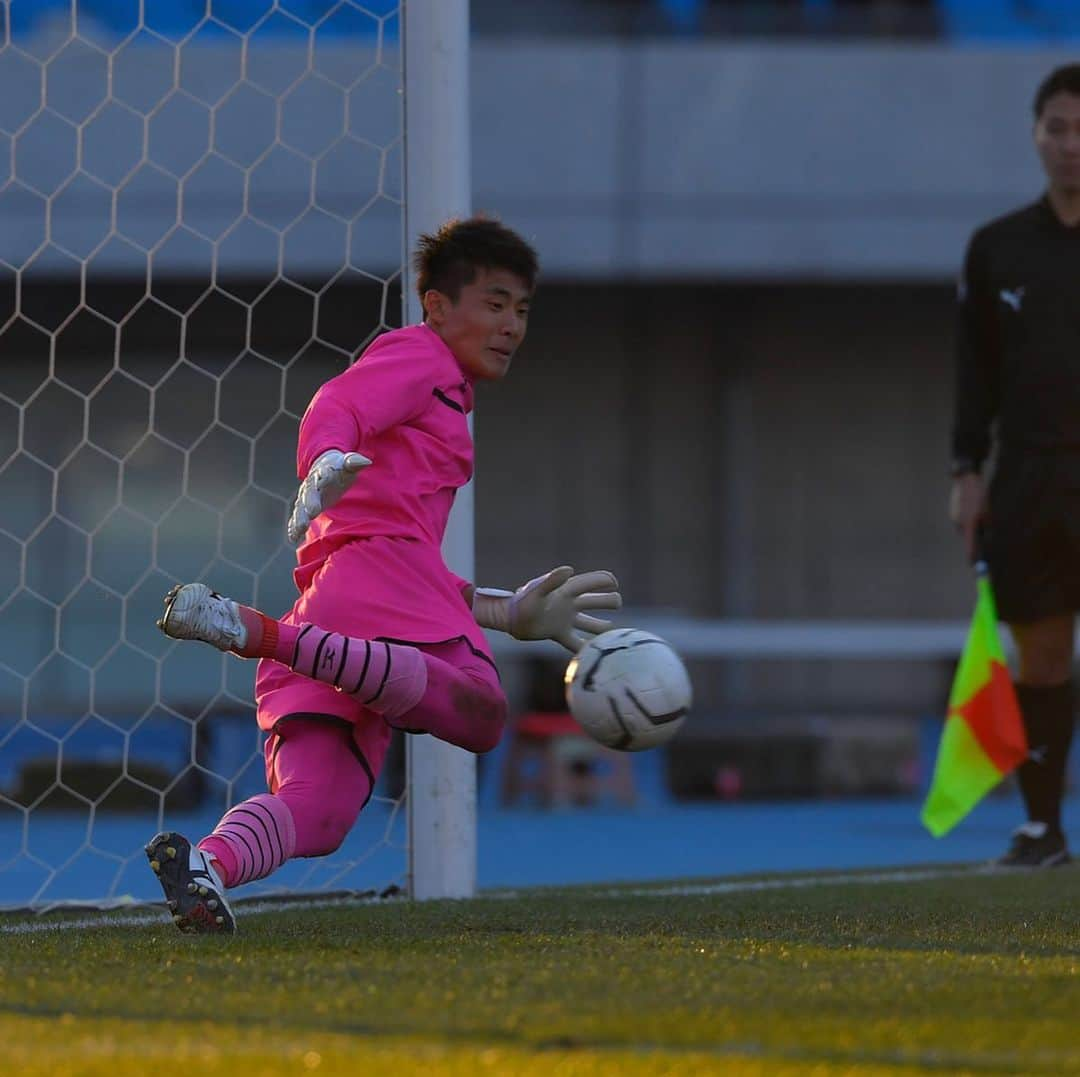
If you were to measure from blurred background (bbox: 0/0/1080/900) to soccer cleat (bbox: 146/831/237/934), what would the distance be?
7440 millimetres

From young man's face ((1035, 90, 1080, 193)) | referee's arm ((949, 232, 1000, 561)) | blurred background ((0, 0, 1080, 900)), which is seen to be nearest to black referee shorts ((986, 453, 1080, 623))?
referee's arm ((949, 232, 1000, 561))

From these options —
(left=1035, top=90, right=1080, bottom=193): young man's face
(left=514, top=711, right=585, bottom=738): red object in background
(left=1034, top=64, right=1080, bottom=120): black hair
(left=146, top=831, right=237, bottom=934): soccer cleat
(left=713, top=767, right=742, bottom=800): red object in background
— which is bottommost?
(left=713, top=767, right=742, bottom=800): red object in background

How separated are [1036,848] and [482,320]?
7.60ft

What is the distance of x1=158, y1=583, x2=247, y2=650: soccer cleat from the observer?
286 centimetres

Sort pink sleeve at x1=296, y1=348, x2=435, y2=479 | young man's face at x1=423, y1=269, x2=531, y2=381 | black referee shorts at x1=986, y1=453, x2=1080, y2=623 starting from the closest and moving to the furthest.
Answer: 1. pink sleeve at x1=296, y1=348, x2=435, y2=479
2. young man's face at x1=423, y1=269, x2=531, y2=381
3. black referee shorts at x1=986, y1=453, x2=1080, y2=623

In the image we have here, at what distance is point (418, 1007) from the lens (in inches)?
85.8

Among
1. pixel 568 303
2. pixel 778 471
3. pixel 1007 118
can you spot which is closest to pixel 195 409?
pixel 568 303

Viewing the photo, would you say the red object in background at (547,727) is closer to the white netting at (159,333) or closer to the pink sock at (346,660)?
the white netting at (159,333)

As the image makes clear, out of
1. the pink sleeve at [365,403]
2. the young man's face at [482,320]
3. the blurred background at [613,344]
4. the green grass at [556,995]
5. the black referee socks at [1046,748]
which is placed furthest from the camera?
the blurred background at [613,344]

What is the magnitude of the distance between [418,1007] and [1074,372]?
3.24m

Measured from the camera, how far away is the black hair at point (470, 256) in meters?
3.46

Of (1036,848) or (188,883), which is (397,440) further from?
(1036,848)

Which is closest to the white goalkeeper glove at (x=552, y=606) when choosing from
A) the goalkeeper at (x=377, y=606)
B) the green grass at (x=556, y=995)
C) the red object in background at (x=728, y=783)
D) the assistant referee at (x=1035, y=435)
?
the goalkeeper at (x=377, y=606)

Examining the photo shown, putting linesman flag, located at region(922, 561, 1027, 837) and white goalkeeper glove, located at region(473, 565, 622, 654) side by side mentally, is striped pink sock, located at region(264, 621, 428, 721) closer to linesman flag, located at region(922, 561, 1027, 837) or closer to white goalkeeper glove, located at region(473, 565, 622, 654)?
white goalkeeper glove, located at region(473, 565, 622, 654)
